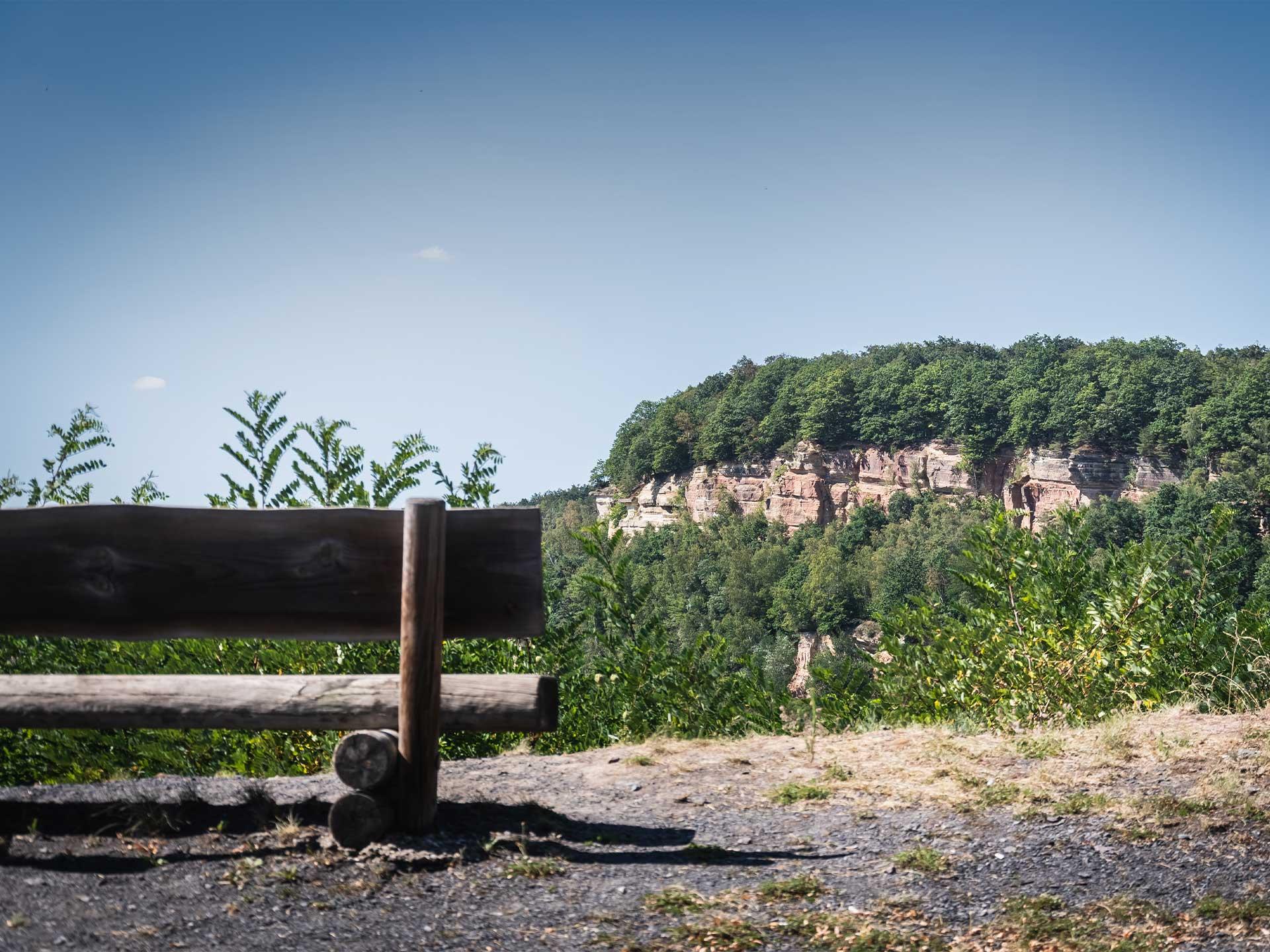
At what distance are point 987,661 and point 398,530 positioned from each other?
4.22 meters

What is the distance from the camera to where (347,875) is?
3.32m

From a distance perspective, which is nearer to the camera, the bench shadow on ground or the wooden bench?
the bench shadow on ground

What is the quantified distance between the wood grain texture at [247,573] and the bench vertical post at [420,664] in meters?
0.13

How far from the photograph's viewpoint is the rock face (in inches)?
4240

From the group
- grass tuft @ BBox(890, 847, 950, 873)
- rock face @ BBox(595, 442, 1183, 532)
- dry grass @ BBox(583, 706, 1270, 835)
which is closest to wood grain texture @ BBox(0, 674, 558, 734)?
dry grass @ BBox(583, 706, 1270, 835)

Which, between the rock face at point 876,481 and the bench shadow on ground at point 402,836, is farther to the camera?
the rock face at point 876,481

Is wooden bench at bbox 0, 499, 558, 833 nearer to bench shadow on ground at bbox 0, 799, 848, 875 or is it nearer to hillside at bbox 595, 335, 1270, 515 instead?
bench shadow on ground at bbox 0, 799, 848, 875

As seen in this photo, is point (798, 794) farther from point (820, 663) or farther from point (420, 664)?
point (820, 663)

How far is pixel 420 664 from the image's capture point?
3580 millimetres

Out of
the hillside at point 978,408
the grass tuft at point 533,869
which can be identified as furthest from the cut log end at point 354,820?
the hillside at point 978,408

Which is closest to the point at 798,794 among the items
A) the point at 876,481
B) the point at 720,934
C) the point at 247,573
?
the point at 720,934

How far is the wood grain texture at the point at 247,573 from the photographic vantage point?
370 cm

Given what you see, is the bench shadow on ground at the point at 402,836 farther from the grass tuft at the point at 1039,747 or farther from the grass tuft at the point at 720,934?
the grass tuft at the point at 1039,747

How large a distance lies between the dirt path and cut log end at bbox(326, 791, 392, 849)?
0.21ft
